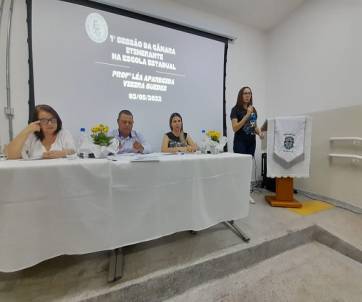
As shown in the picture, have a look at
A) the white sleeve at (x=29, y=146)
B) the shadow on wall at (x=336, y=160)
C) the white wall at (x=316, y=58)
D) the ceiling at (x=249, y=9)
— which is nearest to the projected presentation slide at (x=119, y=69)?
the ceiling at (x=249, y=9)

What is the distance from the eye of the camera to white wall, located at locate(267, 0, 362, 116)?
2021 millimetres

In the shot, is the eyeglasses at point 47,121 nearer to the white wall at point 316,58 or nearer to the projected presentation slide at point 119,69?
the projected presentation slide at point 119,69

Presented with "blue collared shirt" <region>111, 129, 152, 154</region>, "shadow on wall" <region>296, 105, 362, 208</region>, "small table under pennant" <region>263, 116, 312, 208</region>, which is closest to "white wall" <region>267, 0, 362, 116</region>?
"shadow on wall" <region>296, 105, 362, 208</region>

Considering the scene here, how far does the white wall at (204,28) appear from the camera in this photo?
177cm

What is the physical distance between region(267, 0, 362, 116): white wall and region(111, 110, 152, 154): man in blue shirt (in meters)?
2.32

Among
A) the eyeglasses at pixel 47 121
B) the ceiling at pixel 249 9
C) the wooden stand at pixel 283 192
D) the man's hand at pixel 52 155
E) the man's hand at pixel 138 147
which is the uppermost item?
the ceiling at pixel 249 9

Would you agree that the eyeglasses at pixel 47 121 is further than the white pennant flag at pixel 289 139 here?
No

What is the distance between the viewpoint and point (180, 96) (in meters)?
Answer: 2.44

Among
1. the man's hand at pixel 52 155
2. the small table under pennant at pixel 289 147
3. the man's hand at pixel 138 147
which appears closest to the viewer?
the man's hand at pixel 52 155

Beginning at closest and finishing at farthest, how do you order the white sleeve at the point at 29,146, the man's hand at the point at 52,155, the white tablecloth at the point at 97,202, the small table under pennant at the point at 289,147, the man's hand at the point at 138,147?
the white tablecloth at the point at 97,202
the man's hand at the point at 52,155
the white sleeve at the point at 29,146
the man's hand at the point at 138,147
the small table under pennant at the point at 289,147

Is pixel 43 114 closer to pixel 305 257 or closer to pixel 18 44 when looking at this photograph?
pixel 18 44

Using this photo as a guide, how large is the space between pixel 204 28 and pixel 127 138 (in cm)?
193

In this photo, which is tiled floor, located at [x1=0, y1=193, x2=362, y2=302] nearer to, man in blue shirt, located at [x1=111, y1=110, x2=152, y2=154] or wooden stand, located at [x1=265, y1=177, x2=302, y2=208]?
wooden stand, located at [x1=265, y1=177, x2=302, y2=208]

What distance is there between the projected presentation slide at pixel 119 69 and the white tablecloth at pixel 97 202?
1220 mm
